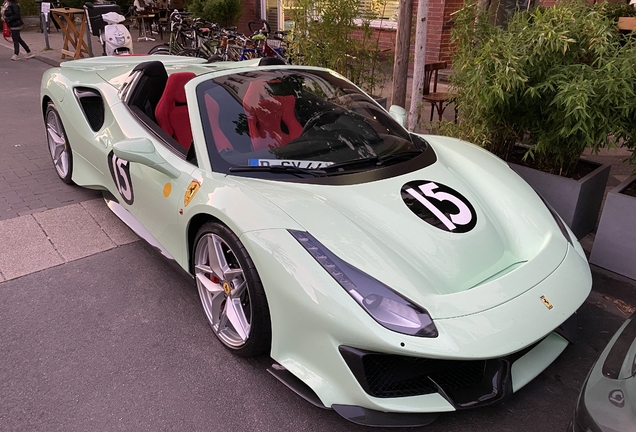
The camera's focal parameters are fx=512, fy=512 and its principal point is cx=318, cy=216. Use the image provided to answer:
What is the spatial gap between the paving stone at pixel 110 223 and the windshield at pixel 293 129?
1.47 m

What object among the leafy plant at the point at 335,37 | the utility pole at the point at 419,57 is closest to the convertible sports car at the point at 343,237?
the utility pole at the point at 419,57

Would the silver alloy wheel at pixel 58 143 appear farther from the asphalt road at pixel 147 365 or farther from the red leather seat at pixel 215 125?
the red leather seat at pixel 215 125

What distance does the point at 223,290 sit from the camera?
2574mm

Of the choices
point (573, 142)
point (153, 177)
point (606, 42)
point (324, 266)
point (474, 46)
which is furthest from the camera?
point (474, 46)

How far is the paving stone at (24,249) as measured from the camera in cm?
341

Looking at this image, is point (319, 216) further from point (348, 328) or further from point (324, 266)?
point (348, 328)

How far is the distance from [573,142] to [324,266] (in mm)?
2328

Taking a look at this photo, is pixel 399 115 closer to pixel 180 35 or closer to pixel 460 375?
pixel 460 375

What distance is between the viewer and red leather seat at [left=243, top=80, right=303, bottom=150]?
280 centimetres

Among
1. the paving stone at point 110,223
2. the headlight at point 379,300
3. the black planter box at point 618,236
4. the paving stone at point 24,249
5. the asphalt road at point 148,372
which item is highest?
the headlight at point 379,300

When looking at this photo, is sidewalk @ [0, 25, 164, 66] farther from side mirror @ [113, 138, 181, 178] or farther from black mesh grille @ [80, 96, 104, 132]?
side mirror @ [113, 138, 181, 178]

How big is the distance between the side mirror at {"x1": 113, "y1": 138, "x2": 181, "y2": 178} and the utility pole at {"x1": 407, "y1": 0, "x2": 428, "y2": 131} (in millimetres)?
2759

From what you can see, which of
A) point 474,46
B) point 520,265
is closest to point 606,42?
point 474,46

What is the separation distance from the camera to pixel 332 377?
1949 millimetres
